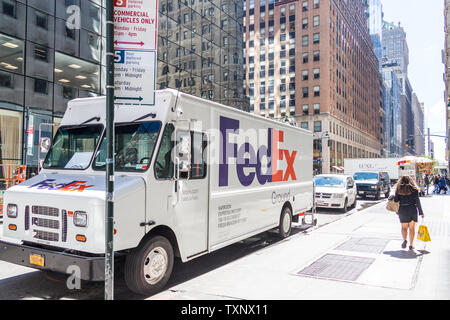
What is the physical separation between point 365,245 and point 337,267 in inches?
92.4

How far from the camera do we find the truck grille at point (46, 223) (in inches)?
195

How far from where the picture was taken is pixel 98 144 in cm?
580

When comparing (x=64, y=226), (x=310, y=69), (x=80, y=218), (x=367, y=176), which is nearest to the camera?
(x=80, y=218)

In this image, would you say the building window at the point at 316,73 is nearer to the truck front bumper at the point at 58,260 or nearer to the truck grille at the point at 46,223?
the truck grille at the point at 46,223

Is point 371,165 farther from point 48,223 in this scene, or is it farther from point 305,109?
point 48,223

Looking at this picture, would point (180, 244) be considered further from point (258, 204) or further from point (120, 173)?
point (258, 204)

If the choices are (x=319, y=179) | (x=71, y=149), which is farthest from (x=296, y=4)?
(x=71, y=149)

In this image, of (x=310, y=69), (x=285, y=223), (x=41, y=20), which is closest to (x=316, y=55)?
(x=310, y=69)

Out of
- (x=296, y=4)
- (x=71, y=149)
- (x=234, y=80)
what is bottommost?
(x=71, y=149)

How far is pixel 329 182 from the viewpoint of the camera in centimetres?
1805

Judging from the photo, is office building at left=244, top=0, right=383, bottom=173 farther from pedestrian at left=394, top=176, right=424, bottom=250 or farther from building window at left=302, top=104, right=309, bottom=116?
pedestrian at left=394, top=176, right=424, bottom=250

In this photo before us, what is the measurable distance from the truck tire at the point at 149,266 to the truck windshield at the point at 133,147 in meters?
1.12

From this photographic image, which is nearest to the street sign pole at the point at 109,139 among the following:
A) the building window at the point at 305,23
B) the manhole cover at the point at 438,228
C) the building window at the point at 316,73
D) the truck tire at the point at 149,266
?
the truck tire at the point at 149,266

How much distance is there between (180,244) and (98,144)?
2.04 metres
